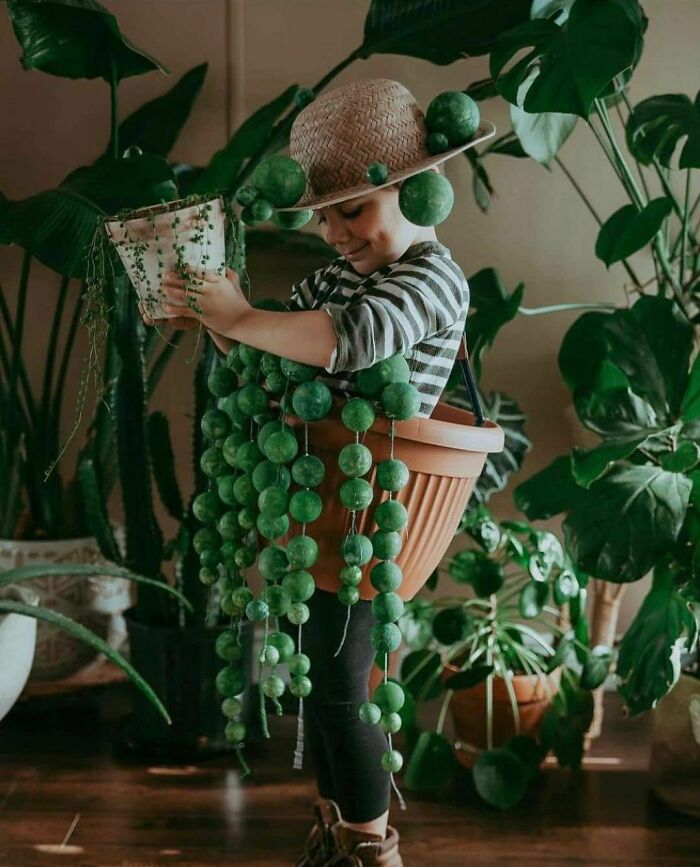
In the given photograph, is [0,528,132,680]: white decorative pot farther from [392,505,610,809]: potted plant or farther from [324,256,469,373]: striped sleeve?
[324,256,469,373]: striped sleeve

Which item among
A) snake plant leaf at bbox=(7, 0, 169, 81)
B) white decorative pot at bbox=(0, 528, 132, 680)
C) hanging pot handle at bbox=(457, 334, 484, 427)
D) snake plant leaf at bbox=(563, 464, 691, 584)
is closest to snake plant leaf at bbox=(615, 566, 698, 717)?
snake plant leaf at bbox=(563, 464, 691, 584)

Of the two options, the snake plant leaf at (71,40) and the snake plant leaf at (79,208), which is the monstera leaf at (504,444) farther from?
the snake plant leaf at (71,40)

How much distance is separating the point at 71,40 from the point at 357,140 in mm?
905

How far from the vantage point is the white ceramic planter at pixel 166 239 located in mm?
958

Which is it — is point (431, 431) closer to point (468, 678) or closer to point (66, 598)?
point (468, 678)

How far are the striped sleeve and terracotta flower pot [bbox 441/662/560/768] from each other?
90 cm

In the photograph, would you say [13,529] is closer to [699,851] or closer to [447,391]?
[447,391]

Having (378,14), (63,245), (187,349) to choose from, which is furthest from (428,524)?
(187,349)

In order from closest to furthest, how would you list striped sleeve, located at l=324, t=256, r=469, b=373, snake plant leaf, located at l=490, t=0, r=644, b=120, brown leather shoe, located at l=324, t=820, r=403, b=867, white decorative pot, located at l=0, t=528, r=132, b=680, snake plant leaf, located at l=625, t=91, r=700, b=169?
striped sleeve, located at l=324, t=256, r=469, b=373 < snake plant leaf, located at l=490, t=0, r=644, b=120 < brown leather shoe, located at l=324, t=820, r=403, b=867 < snake plant leaf, located at l=625, t=91, r=700, b=169 < white decorative pot, located at l=0, t=528, r=132, b=680

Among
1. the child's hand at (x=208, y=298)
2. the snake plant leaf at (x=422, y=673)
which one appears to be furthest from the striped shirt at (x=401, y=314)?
the snake plant leaf at (x=422, y=673)

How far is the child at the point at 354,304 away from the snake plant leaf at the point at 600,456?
336 mm

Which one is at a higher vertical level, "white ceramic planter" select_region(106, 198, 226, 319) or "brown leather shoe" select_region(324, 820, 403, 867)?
"white ceramic planter" select_region(106, 198, 226, 319)

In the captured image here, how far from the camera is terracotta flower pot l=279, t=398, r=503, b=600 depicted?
1.03 m

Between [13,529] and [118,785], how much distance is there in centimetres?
63
